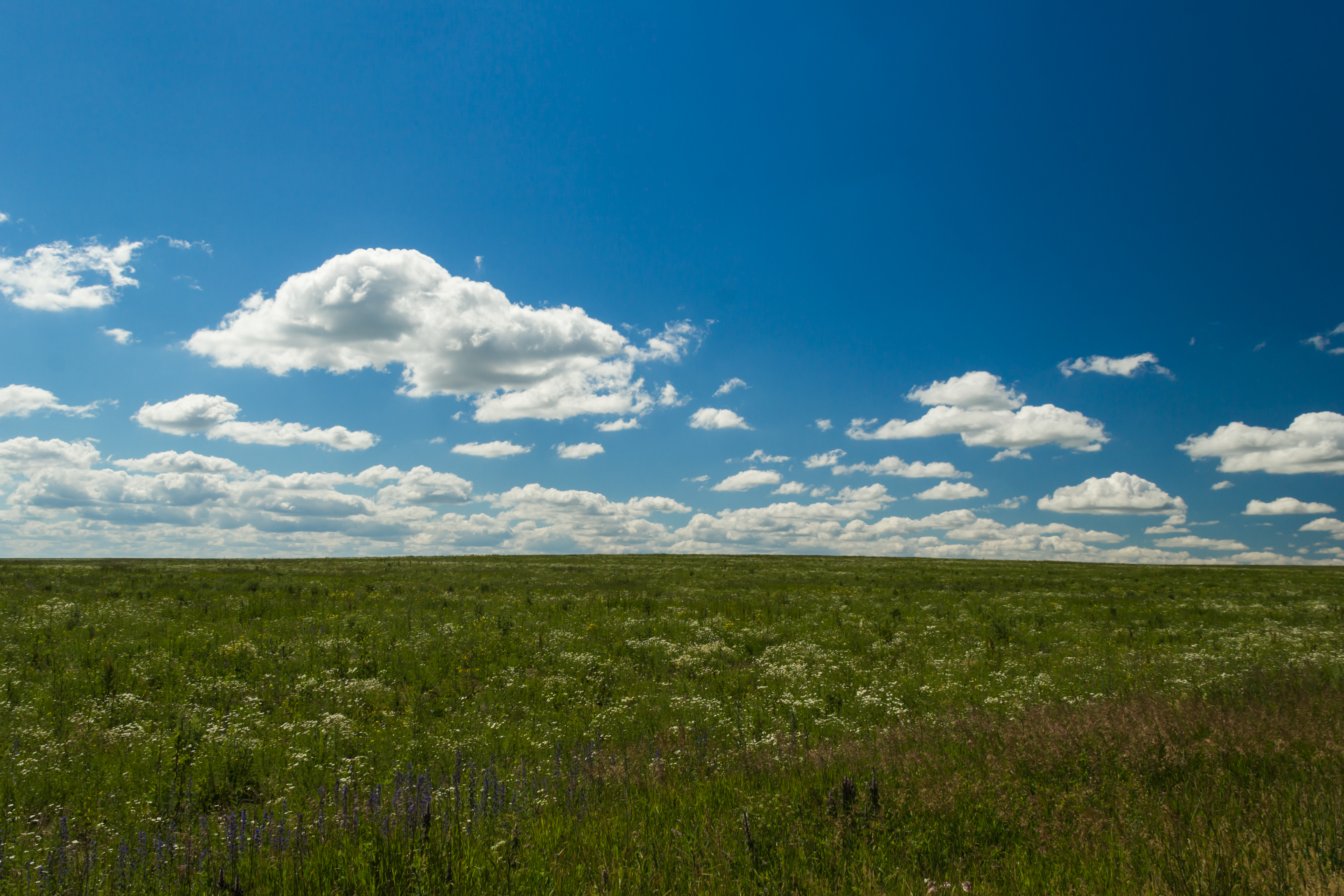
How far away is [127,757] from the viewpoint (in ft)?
24.9

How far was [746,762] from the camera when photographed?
6.42 metres

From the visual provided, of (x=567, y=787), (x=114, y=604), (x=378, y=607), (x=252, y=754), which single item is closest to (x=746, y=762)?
(x=567, y=787)

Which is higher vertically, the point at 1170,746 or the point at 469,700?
the point at 1170,746

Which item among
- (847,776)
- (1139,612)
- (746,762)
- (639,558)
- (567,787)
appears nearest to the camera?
(847,776)

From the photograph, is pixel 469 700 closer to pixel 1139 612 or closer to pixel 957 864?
pixel 957 864

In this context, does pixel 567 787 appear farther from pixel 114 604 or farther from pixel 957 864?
pixel 114 604

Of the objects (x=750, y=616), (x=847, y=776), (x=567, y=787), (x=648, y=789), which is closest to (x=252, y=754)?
(x=567, y=787)

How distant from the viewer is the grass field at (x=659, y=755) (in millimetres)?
4168

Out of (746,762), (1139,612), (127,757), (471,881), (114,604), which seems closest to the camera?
(471,881)

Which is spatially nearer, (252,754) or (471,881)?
(471,881)

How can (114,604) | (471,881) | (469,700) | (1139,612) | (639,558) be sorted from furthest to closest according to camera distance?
1. (639,558)
2. (1139,612)
3. (114,604)
4. (469,700)
5. (471,881)

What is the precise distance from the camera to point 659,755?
23.1 feet

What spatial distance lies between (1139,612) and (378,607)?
90.5 ft

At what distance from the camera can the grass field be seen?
417cm
